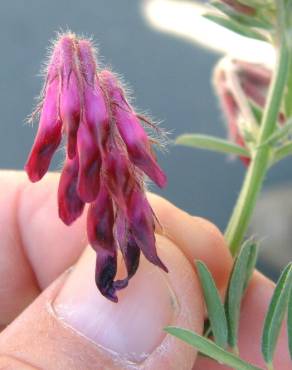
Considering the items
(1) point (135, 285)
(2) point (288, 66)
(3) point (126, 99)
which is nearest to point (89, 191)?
(3) point (126, 99)

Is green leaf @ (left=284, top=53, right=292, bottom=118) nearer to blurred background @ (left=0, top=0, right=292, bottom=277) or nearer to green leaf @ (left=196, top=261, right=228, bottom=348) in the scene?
green leaf @ (left=196, top=261, right=228, bottom=348)

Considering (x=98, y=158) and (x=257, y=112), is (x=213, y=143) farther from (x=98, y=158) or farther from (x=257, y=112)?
(x=98, y=158)

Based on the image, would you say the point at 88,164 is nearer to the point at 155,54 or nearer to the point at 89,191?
the point at 89,191

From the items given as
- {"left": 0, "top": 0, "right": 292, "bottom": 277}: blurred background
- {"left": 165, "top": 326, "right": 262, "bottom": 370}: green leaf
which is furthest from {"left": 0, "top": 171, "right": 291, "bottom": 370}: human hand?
{"left": 0, "top": 0, "right": 292, "bottom": 277}: blurred background

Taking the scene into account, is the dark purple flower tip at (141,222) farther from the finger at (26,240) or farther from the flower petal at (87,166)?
the finger at (26,240)

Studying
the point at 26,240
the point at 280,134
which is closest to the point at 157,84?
the point at 26,240

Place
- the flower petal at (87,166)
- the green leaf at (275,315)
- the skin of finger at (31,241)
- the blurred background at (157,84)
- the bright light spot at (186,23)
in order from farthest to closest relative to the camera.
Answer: the bright light spot at (186,23), the blurred background at (157,84), the skin of finger at (31,241), the green leaf at (275,315), the flower petal at (87,166)

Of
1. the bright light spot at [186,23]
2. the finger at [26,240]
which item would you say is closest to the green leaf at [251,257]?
the finger at [26,240]
